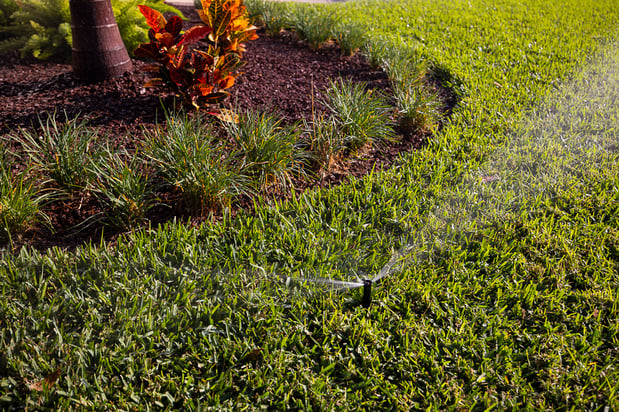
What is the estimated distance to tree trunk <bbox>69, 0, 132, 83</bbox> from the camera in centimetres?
357

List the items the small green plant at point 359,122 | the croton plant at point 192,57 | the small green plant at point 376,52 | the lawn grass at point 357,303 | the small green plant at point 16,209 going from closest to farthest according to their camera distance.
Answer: the lawn grass at point 357,303 < the small green plant at point 16,209 < the croton plant at point 192,57 < the small green plant at point 359,122 < the small green plant at point 376,52

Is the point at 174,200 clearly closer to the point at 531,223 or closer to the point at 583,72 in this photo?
the point at 531,223

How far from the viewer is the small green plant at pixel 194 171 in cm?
261

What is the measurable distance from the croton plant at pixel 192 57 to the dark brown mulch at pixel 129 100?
0.70 ft

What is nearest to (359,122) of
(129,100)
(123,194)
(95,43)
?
(123,194)

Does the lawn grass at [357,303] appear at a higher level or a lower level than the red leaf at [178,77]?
lower

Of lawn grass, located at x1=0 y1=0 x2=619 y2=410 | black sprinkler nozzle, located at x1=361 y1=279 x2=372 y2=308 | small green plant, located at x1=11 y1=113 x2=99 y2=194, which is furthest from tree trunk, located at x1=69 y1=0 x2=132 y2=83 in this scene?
black sprinkler nozzle, located at x1=361 y1=279 x2=372 y2=308

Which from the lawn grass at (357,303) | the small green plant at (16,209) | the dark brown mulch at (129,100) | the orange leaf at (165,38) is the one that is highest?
the orange leaf at (165,38)

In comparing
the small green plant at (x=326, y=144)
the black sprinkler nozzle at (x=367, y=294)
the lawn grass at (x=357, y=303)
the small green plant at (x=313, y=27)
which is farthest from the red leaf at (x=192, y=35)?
the black sprinkler nozzle at (x=367, y=294)

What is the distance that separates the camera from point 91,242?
249 centimetres

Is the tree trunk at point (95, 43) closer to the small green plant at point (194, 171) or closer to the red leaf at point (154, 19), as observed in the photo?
the red leaf at point (154, 19)

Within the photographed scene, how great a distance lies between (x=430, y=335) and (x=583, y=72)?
15.1 feet

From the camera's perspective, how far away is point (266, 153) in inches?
115

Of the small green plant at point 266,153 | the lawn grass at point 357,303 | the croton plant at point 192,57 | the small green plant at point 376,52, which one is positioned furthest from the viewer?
the small green plant at point 376,52
